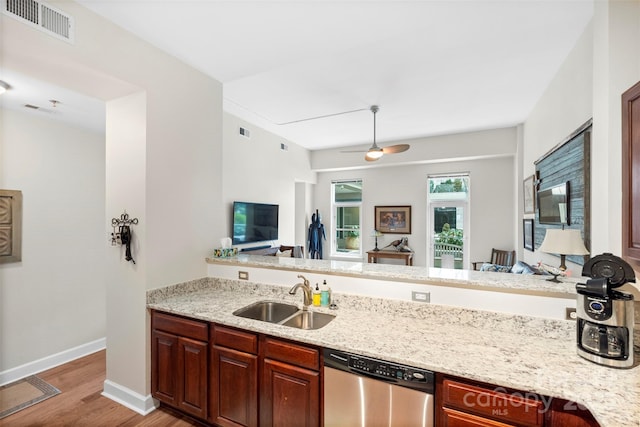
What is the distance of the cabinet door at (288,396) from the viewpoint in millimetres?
1576

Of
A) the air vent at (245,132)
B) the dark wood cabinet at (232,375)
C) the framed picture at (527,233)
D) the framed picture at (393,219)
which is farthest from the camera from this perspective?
the framed picture at (393,219)

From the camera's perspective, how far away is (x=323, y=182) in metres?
6.93

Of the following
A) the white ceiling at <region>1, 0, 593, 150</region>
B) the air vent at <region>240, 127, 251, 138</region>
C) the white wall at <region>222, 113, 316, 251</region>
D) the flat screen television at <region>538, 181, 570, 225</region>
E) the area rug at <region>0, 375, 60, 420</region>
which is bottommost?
the area rug at <region>0, 375, 60, 420</region>

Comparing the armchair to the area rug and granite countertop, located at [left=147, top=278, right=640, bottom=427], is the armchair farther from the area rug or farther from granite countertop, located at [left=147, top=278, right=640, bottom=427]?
the area rug

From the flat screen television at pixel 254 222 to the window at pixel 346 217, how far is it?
213 cm

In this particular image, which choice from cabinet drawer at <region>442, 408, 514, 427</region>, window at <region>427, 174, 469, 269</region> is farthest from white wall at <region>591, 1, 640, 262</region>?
window at <region>427, 174, 469, 269</region>

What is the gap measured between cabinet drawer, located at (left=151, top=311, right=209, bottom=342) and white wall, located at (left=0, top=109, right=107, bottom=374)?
1761 millimetres

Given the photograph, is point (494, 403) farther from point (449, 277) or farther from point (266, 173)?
point (266, 173)

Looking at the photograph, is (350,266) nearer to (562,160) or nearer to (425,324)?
(425,324)

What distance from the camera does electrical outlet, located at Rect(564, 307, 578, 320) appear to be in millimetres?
1521

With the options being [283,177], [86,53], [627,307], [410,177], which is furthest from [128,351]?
[410,177]

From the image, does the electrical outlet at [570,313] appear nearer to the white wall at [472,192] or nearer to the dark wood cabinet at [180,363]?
the dark wood cabinet at [180,363]

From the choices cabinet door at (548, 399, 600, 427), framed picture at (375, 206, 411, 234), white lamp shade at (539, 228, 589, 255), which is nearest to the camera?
cabinet door at (548, 399, 600, 427)

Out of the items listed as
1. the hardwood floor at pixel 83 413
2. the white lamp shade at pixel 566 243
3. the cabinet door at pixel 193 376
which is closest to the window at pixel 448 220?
the white lamp shade at pixel 566 243
